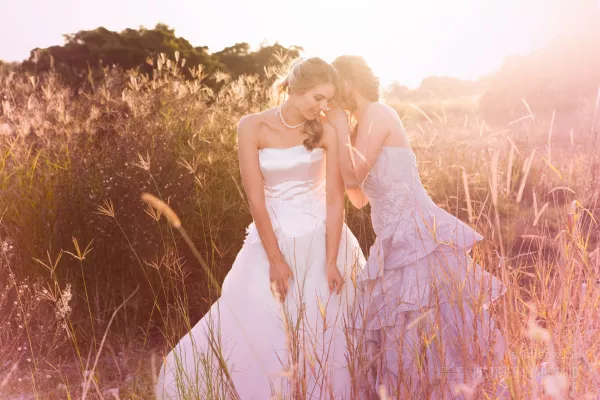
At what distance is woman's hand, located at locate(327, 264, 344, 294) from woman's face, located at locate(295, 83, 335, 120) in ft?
2.59

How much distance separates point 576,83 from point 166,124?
1977 centimetres

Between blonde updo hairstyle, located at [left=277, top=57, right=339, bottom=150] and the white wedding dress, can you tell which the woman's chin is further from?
the white wedding dress

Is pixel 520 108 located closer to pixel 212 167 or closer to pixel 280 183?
pixel 212 167

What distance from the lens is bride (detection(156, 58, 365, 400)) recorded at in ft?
9.87

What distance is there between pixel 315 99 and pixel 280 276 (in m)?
0.91

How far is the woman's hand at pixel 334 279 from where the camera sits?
301 cm

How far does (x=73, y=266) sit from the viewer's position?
4.28m

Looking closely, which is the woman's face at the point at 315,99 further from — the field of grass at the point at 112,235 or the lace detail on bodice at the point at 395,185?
the field of grass at the point at 112,235

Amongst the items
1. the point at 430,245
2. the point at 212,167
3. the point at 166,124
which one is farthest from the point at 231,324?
the point at 166,124

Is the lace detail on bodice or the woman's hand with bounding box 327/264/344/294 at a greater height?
the lace detail on bodice

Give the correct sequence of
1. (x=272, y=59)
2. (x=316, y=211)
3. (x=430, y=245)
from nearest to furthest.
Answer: (x=430, y=245) → (x=316, y=211) → (x=272, y=59)

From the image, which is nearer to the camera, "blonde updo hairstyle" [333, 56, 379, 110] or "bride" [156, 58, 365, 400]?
"bride" [156, 58, 365, 400]

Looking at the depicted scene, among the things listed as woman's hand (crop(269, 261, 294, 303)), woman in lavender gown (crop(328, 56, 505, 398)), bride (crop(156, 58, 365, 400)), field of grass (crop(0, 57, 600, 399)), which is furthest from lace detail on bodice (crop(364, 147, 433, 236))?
woman's hand (crop(269, 261, 294, 303))

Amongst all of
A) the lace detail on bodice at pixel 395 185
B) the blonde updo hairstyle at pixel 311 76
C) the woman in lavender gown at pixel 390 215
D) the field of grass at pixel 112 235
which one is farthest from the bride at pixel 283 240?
the field of grass at pixel 112 235
